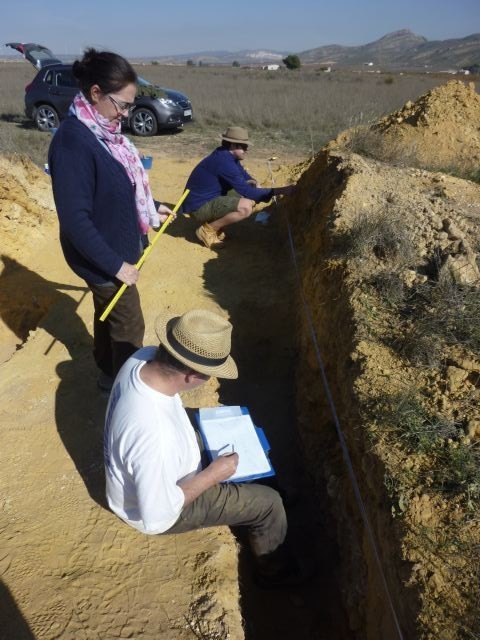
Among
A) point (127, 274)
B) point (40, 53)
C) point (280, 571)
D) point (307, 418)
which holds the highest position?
point (40, 53)

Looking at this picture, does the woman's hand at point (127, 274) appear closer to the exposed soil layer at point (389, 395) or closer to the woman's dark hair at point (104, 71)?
the woman's dark hair at point (104, 71)

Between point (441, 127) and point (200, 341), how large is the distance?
779 cm

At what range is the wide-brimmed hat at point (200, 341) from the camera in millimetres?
1998

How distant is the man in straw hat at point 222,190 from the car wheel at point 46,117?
840cm

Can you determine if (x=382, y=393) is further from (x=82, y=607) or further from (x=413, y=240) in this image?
(x=82, y=607)

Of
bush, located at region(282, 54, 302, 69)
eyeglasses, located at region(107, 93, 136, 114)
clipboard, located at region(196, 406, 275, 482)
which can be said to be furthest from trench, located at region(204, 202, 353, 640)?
bush, located at region(282, 54, 302, 69)

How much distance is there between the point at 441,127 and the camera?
8023mm

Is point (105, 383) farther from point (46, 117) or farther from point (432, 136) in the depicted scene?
point (46, 117)

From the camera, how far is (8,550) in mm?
2619

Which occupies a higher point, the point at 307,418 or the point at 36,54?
the point at 36,54

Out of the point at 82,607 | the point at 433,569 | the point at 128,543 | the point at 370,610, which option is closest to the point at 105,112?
the point at 128,543

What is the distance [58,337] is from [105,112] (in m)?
2.50

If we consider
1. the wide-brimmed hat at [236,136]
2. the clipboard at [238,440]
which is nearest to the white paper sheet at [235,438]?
the clipboard at [238,440]

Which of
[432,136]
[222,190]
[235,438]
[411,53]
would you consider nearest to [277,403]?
[235,438]
